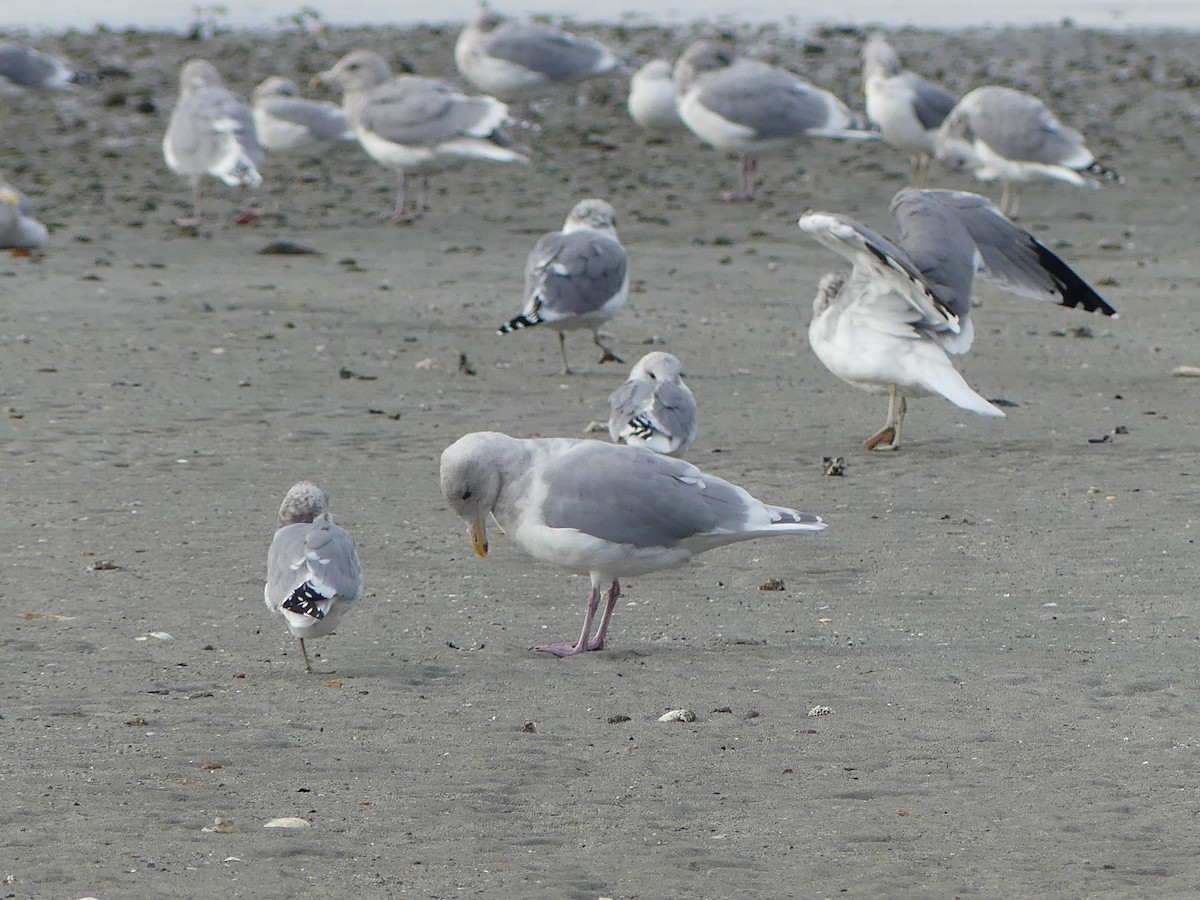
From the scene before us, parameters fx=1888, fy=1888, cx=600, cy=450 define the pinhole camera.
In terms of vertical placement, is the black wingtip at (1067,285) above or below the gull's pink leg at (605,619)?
above

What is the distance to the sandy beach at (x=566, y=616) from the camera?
401cm

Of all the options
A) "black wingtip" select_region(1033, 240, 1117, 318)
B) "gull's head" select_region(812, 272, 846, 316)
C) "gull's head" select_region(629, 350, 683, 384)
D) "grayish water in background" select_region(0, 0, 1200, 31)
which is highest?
"black wingtip" select_region(1033, 240, 1117, 318)

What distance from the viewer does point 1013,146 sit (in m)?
15.5

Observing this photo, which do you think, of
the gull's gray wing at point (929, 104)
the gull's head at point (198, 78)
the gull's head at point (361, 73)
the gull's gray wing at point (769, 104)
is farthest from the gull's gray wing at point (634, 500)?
the gull's head at point (198, 78)

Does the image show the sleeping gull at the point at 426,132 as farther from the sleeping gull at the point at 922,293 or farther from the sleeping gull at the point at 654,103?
the sleeping gull at the point at 922,293

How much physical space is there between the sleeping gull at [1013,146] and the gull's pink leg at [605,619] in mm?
10663

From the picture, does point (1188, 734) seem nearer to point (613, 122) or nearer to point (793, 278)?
point (793, 278)

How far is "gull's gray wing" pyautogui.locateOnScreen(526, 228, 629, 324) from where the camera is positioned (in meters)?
9.31

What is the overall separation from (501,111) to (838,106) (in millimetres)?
Result: 3290

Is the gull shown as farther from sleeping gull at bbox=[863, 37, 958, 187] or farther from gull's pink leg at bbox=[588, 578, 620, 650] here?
gull's pink leg at bbox=[588, 578, 620, 650]

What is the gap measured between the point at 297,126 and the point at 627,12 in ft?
48.1

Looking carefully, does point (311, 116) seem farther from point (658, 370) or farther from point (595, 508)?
point (595, 508)

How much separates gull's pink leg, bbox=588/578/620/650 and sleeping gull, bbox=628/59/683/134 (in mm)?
13007

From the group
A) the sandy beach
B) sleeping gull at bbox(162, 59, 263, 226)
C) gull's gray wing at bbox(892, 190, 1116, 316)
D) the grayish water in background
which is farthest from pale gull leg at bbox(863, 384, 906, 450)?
the grayish water in background
